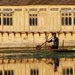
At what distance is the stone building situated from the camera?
34.1 m

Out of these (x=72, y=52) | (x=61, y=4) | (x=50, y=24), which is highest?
(x=61, y=4)

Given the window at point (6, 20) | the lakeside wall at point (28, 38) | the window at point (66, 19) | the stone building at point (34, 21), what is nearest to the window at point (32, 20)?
the stone building at point (34, 21)

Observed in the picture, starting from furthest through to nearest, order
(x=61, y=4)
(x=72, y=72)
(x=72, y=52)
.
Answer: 1. (x=61, y=4)
2. (x=72, y=52)
3. (x=72, y=72)

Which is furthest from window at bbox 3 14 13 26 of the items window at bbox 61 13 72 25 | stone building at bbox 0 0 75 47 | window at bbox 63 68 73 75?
window at bbox 63 68 73 75

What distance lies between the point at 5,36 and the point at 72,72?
2078 centimetres

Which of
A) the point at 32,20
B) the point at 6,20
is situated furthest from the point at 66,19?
the point at 6,20

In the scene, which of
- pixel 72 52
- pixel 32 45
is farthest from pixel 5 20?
pixel 72 52

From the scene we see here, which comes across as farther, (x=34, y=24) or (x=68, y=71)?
(x=34, y=24)

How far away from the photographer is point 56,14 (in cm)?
3412

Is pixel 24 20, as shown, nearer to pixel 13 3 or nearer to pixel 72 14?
pixel 13 3

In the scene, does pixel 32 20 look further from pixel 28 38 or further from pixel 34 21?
pixel 28 38

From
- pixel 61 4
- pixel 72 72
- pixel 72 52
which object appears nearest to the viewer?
pixel 72 72

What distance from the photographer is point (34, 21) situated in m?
34.5

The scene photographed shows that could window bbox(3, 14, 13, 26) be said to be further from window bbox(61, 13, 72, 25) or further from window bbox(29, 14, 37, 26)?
window bbox(61, 13, 72, 25)
